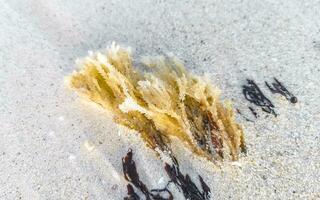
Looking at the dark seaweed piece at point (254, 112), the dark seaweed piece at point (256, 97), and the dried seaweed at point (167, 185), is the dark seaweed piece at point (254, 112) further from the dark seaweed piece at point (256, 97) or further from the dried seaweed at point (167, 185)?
the dried seaweed at point (167, 185)

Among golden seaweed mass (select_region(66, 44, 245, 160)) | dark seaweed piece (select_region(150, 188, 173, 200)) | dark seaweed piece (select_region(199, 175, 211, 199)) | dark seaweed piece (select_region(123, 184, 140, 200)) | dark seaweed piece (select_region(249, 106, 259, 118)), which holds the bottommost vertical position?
dark seaweed piece (select_region(199, 175, 211, 199))

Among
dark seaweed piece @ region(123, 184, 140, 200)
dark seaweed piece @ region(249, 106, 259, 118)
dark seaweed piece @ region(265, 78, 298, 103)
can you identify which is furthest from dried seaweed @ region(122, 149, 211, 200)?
dark seaweed piece @ region(265, 78, 298, 103)

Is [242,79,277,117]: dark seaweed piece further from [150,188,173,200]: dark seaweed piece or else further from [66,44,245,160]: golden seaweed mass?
[150,188,173,200]: dark seaweed piece

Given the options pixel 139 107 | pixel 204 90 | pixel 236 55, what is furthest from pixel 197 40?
pixel 139 107

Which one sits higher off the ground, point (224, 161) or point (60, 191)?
point (60, 191)

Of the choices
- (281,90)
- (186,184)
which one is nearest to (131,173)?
(186,184)

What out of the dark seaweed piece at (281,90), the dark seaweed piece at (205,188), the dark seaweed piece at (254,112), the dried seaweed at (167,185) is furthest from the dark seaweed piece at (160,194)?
the dark seaweed piece at (281,90)

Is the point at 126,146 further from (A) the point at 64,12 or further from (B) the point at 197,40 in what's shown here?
(A) the point at 64,12
